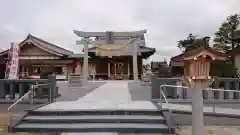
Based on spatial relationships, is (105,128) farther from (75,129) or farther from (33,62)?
(33,62)

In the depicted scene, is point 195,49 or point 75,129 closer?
point 195,49

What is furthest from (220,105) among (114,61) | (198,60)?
(114,61)

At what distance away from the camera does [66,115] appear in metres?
7.94

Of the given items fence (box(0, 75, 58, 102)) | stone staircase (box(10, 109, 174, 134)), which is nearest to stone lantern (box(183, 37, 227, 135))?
stone staircase (box(10, 109, 174, 134))

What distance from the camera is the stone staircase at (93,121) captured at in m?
7.02

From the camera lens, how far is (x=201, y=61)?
3869 mm

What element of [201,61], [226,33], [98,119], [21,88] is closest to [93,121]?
[98,119]

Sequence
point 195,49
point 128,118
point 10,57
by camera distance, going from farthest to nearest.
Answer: point 10,57 → point 128,118 → point 195,49

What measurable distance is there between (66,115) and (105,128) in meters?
1.52

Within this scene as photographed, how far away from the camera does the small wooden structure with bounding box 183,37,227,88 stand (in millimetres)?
3791

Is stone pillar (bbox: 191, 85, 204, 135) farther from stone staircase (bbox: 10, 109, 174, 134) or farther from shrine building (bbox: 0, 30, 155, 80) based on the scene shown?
shrine building (bbox: 0, 30, 155, 80)

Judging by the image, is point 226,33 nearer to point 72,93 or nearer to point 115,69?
point 115,69

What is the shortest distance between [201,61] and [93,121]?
14.2ft

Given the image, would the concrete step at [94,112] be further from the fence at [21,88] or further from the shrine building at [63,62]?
the shrine building at [63,62]
